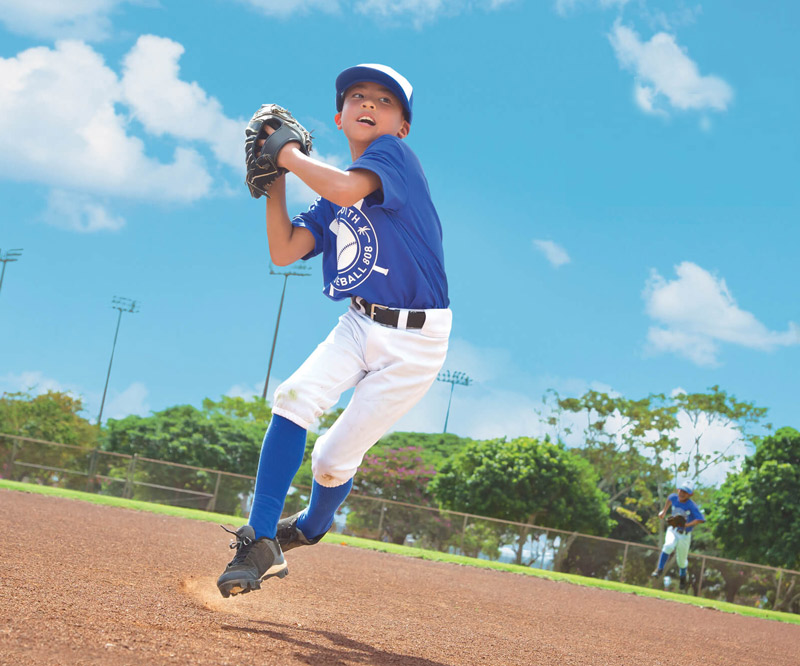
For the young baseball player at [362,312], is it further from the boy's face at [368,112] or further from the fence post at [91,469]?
the fence post at [91,469]

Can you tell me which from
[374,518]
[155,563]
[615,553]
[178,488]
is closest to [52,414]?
[178,488]

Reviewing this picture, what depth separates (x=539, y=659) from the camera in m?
3.49

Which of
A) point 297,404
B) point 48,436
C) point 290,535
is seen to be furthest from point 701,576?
point 48,436

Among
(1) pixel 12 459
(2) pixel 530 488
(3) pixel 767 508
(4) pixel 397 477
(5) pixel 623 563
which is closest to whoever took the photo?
(5) pixel 623 563

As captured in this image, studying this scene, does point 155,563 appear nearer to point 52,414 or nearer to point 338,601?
point 338,601

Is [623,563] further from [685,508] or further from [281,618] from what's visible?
[281,618]

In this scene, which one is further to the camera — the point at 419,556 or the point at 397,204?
the point at 419,556

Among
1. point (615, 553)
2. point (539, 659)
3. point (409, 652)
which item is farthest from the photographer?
point (615, 553)

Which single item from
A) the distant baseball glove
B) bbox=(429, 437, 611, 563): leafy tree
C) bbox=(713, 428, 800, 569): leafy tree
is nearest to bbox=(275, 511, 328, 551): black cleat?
the distant baseball glove

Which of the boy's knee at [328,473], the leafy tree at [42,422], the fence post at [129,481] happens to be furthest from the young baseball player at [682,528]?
the leafy tree at [42,422]

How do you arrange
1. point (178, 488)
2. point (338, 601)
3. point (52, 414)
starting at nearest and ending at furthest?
point (338, 601)
point (178, 488)
point (52, 414)

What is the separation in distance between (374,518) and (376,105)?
17844 mm

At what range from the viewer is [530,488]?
27.1 meters

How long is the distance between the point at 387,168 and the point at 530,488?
24999 millimetres
